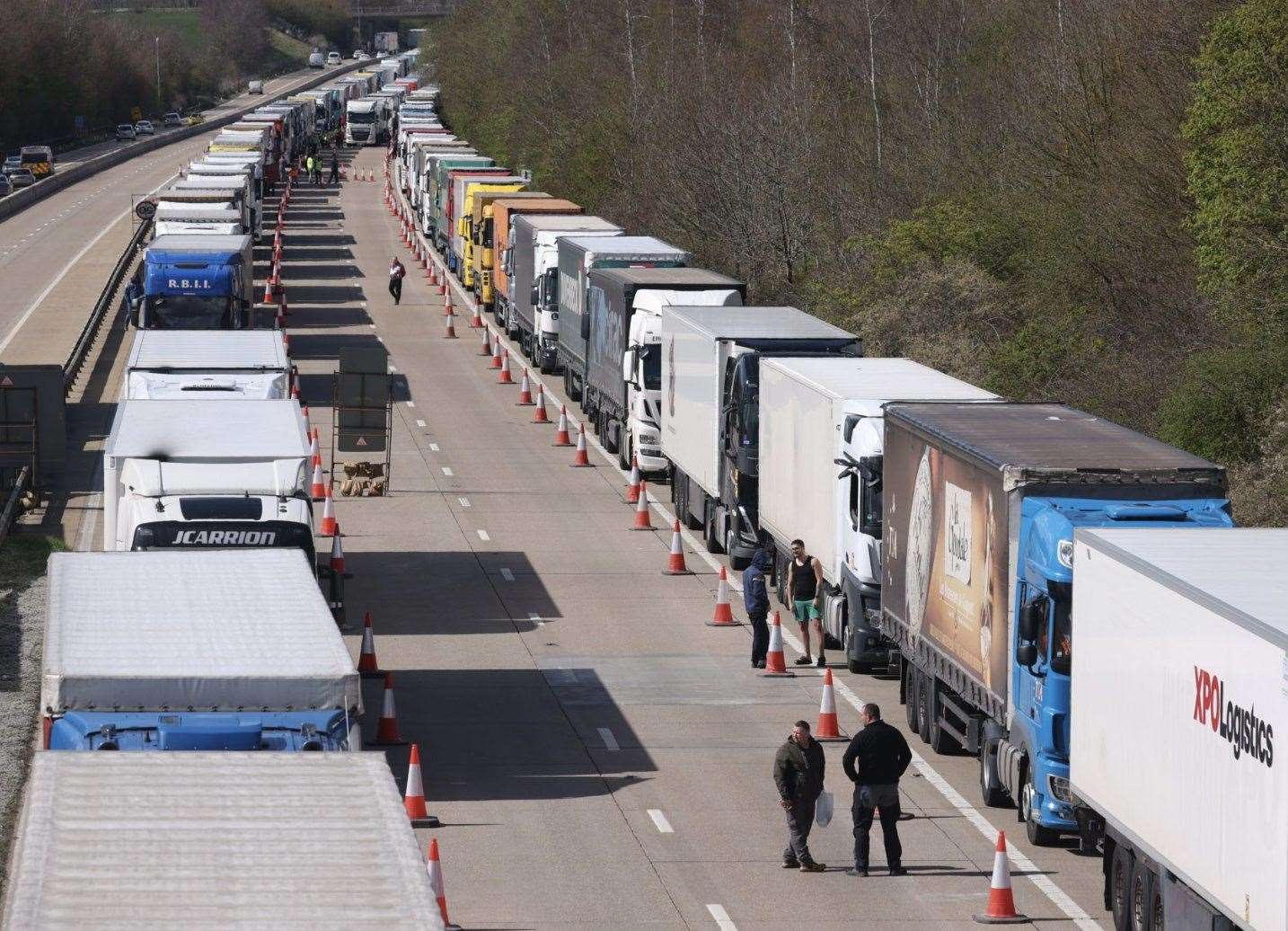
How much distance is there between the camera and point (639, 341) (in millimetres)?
34875

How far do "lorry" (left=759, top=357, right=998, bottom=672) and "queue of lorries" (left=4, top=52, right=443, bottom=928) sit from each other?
5439mm

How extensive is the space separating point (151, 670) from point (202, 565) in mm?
3461

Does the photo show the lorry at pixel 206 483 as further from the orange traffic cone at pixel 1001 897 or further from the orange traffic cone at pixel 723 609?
the orange traffic cone at pixel 1001 897

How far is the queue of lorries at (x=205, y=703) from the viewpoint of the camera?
915 cm

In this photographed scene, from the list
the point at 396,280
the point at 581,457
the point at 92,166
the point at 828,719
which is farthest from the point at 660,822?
the point at 92,166

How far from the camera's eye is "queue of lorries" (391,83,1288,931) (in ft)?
40.1

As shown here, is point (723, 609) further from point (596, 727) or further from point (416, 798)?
point (416, 798)

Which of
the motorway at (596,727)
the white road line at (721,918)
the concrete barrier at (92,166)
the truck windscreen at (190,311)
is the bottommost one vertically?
the motorway at (596,727)

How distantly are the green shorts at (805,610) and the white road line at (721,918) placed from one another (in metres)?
7.99

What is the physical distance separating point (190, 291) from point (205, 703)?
107 feet

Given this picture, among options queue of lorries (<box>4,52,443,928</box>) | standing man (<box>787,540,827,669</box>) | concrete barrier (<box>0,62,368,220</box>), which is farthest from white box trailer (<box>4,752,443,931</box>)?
concrete barrier (<box>0,62,368,220</box>)

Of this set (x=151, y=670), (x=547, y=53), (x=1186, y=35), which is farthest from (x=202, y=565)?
(x=547, y=53)

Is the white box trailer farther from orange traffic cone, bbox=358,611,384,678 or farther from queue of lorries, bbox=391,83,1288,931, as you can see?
orange traffic cone, bbox=358,611,384,678

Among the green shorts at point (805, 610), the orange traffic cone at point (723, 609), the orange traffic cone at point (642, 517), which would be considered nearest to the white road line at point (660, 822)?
the green shorts at point (805, 610)
